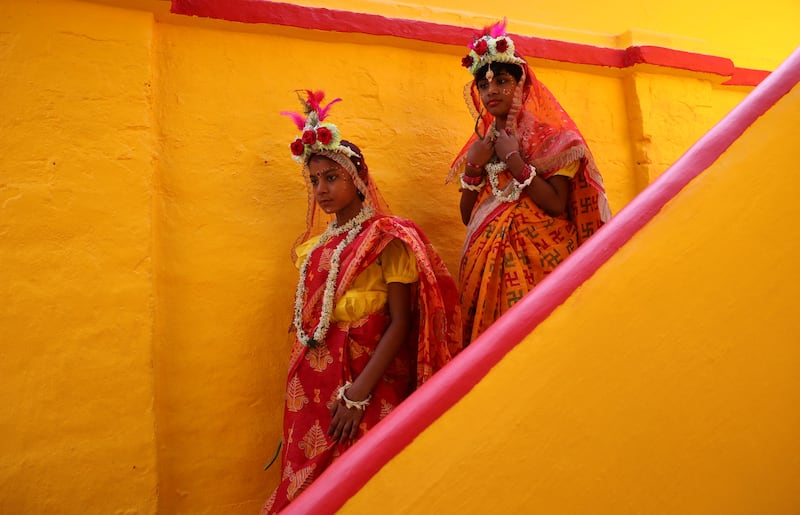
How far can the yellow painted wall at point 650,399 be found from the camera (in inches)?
50.9

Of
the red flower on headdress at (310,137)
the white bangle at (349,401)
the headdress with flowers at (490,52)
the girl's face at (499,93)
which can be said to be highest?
the headdress with flowers at (490,52)

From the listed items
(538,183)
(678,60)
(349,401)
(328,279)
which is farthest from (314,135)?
(678,60)

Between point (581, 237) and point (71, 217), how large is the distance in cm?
209

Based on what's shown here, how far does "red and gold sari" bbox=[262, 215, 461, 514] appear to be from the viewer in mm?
2604

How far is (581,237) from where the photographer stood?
9.86ft

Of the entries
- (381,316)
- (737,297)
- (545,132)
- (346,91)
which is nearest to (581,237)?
(545,132)

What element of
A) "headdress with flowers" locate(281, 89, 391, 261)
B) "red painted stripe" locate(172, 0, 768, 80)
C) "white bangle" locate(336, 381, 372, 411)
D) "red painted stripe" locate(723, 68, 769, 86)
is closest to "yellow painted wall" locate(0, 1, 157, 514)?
"red painted stripe" locate(172, 0, 768, 80)

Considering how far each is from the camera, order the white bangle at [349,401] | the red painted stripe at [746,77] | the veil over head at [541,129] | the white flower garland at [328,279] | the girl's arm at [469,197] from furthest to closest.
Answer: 1. the red painted stripe at [746,77]
2. the girl's arm at [469,197]
3. the veil over head at [541,129]
4. the white flower garland at [328,279]
5. the white bangle at [349,401]

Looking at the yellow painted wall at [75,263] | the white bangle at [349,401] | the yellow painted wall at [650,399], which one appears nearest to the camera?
the yellow painted wall at [650,399]

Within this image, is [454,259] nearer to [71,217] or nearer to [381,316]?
[381,316]

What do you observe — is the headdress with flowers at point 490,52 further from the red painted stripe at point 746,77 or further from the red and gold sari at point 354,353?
the red painted stripe at point 746,77

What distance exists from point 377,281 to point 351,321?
196 mm

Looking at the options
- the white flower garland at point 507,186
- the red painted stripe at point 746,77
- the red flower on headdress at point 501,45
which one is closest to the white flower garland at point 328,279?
the white flower garland at point 507,186

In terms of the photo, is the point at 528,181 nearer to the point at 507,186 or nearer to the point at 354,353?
the point at 507,186
